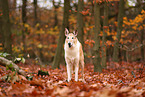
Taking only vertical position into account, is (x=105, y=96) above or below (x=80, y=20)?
below

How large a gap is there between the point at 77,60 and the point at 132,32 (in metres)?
13.7

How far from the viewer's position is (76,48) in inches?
287

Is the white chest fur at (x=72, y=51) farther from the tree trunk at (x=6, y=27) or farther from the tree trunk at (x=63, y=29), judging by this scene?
the tree trunk at (x=6, y=27)

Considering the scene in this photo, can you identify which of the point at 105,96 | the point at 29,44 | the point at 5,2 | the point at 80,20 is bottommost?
the point at 29,44

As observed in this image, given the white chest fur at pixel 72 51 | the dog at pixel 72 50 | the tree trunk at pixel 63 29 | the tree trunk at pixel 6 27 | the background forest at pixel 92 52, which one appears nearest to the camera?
the background forest at pixel 92 52

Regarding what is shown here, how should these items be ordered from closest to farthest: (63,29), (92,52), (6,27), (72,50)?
(72,50), (92,52), (63,29), (6,27)

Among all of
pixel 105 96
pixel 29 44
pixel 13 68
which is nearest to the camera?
pixel 105 96

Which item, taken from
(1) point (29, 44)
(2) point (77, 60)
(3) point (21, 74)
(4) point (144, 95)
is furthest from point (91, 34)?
(4) point (144, 95)

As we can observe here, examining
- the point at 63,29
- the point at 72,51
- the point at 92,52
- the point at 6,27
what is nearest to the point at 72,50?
the point at 72,51

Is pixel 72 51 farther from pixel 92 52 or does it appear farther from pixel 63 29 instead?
pixel 63 29

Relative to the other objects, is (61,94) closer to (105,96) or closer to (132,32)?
(105,96)

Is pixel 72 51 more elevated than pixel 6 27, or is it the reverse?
pixel 6 27

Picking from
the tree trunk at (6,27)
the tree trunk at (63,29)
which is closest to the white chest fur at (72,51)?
the tree trunk at (63,29)

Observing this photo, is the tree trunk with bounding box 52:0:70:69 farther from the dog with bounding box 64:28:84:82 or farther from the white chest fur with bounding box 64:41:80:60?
the white chest fur with bounding box 64:41:80:60
